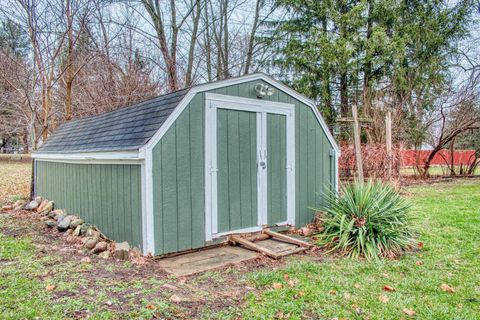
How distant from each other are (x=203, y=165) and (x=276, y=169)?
133 cm

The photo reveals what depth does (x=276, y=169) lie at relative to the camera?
215 inches

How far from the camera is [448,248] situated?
15.3ft

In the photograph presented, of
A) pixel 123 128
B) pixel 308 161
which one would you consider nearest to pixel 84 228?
pixel 123 128

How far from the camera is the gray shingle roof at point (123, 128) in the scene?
4.39 m

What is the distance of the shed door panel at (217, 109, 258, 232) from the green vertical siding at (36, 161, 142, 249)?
1.14 m

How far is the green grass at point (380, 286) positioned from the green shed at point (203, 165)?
122cm

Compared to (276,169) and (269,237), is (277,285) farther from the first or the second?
(276,169)

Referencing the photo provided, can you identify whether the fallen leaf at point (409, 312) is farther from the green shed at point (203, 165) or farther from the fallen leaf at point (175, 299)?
the green shed at point (203, 165)

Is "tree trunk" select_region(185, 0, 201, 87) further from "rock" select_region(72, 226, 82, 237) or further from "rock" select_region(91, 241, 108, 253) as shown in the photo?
"rock" select_region(91, 241, 108, 253)

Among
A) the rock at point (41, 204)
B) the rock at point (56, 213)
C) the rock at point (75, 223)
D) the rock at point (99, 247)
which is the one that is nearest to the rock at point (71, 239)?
the rock at point (75, 223)

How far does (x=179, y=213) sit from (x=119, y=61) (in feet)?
32.3

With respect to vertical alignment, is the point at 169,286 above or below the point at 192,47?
below

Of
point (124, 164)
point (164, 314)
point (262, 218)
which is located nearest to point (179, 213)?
point (124, 164)

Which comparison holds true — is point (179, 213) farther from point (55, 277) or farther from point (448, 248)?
point (448, 248)
